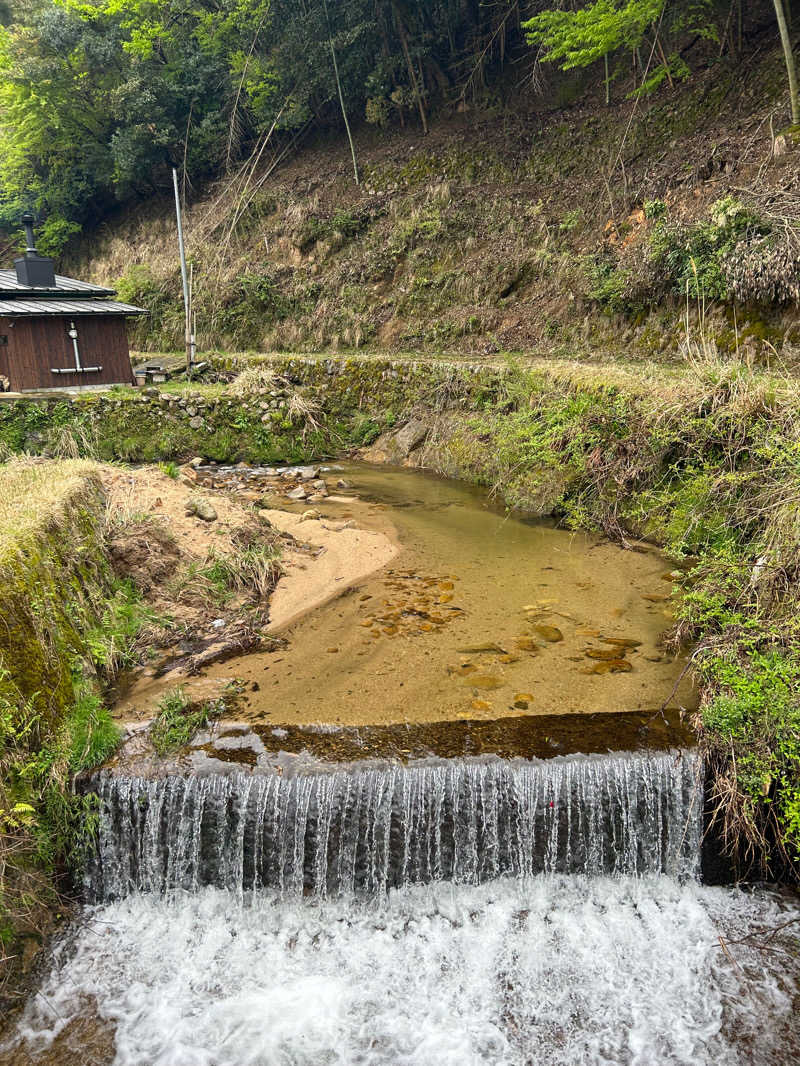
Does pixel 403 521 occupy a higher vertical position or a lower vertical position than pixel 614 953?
higher

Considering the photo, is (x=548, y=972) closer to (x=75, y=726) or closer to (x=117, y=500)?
(x=75, y=726)

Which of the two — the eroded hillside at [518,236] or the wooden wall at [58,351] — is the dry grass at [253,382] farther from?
the eroded hillside at [518,236]

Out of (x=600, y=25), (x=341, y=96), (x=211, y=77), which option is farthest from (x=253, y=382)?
(x=211, y=77)

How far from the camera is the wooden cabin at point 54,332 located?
1347 cm

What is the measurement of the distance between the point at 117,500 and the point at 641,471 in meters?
5.78

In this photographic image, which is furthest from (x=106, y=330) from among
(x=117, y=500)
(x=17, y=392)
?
(x=117, y=500)

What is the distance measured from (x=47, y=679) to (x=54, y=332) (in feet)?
38.3

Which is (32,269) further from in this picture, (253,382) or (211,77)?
(211,77)

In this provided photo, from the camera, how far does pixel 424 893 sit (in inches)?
165

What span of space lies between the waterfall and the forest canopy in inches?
650

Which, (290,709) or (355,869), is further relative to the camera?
(290,709)

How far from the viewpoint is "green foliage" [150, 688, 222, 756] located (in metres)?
4.48

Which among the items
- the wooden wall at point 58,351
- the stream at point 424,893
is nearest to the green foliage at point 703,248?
the stream at point 424,893

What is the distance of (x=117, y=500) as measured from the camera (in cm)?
712
